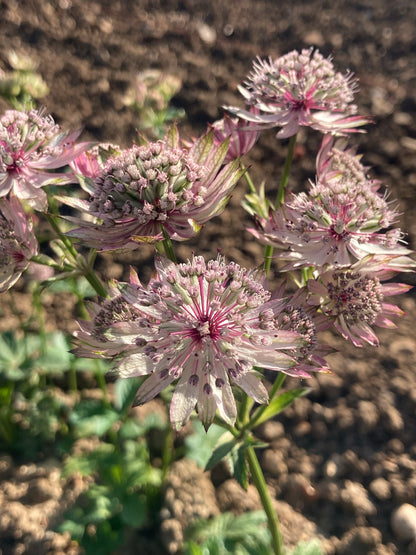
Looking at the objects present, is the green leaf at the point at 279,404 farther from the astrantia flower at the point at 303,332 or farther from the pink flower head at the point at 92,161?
the pink flower head at the point at 92,161

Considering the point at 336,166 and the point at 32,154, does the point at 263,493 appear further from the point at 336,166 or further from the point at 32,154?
the point at 32,154

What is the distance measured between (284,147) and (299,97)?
2745 millimetres

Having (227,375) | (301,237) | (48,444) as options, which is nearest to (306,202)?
(301,237)

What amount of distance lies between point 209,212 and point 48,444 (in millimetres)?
2123

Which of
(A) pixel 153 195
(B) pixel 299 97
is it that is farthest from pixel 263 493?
(B) pixel 299 97

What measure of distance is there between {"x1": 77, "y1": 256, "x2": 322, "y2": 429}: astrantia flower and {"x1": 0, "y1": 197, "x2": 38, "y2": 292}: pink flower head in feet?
1.26

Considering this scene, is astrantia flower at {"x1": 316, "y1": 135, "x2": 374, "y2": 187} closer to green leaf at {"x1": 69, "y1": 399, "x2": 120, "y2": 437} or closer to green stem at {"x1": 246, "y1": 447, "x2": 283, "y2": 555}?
green stem at {"x1": 246, "y1": 447, "x2": 283, "y2": 555}

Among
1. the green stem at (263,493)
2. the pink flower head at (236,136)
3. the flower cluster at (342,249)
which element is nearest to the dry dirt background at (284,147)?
the green stem at (263,493)

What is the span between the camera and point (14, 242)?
1590 millimetres

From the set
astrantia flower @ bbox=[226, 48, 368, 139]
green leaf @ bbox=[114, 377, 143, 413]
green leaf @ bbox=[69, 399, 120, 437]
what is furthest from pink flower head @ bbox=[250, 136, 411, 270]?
green leaf @ bbox=[69, 399, 120, 437]

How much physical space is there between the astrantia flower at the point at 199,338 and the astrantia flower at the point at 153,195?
0.14 meters

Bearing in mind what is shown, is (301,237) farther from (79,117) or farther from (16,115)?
(79,117)

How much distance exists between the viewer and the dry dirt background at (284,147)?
2656mm

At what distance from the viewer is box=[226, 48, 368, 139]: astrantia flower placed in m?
1.77
